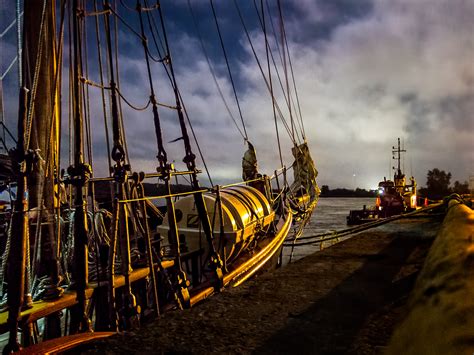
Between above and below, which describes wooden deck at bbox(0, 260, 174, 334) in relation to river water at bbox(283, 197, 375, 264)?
above

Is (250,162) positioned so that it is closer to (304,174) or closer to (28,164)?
(304,174)

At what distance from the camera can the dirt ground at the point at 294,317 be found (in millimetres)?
2016

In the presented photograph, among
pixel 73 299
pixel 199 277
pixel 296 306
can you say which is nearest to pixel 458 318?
pixel 296 306

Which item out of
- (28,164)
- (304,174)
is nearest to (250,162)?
(304,174)

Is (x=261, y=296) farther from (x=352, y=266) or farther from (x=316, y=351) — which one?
(x=352, y=266)

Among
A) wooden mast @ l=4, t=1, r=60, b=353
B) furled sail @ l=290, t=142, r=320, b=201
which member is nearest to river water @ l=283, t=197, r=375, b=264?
furled sail @ l=290, t=142, r=320, b=201

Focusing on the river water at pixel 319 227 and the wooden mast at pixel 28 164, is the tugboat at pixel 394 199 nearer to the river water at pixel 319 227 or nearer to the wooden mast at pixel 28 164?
the river water at pixel 319 227

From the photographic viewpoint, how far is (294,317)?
2.40 metres

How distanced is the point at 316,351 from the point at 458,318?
1205 millimetres

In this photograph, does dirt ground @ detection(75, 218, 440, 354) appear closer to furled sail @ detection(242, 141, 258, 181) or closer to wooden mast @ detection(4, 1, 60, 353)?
wooden mast @ detection(4, 1, 60, 353)

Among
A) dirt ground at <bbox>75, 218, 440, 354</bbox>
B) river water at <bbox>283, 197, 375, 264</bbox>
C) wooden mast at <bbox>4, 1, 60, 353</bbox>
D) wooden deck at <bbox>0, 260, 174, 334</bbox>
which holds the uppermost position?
wooden mast at <bbox>4, 1, 60, 353</bbox>

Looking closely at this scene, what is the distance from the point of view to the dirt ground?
202 cm

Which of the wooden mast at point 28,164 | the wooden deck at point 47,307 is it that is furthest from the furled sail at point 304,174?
the wooden deck at point 47,307

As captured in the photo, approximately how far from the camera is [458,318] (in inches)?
35.1
